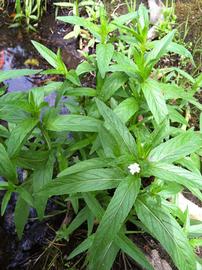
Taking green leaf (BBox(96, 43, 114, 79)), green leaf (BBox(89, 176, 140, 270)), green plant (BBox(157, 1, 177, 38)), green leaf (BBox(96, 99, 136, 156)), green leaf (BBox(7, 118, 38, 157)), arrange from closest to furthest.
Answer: green leaf (BBox(89, 176, 140, 270))
green leaf (BBox(96, 99, 136, 156))
green leaf (BBox(7, 118, 38, 157))
green leaf (BBox(96, 43, 114, 79))
green plant (BBox(157, 1, 177, 38))

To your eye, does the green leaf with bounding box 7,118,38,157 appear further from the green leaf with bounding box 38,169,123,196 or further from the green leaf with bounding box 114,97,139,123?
the green leaf with bounding box 114,97,139,123

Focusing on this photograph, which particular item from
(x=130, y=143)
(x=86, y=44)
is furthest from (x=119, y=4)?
(x=130, y=143)

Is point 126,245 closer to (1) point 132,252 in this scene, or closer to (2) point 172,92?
(1) point 132,252

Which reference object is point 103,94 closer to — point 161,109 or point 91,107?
point 91,107

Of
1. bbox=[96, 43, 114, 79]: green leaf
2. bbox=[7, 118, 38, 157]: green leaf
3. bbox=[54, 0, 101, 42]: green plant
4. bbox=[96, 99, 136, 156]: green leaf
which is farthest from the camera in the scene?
bbox=[54, 0, 101, 42]: green plant

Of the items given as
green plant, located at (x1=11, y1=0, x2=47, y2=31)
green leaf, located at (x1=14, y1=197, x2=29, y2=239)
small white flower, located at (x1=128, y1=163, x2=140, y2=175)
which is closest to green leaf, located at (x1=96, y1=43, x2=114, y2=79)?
small white flower, located at (x1=128, y1=163, x2=140, y2=175)
